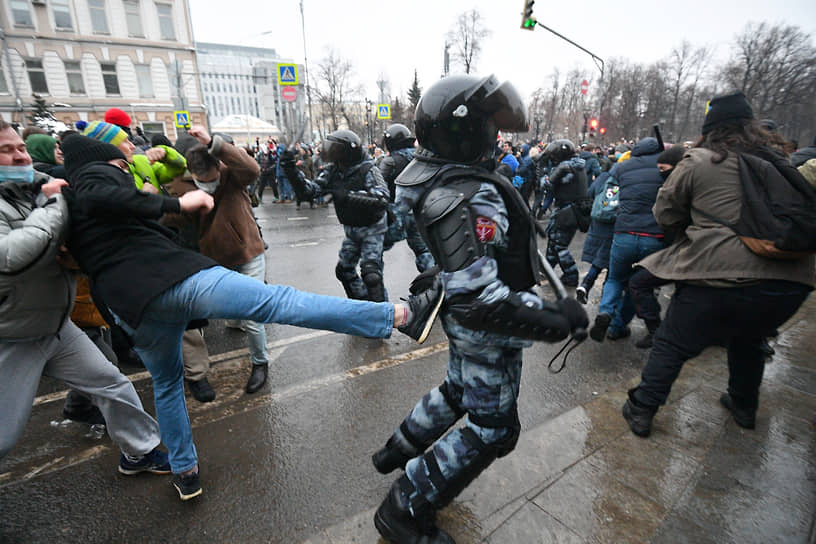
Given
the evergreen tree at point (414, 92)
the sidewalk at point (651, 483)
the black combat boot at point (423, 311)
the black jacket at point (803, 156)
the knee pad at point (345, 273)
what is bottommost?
the sidewalk at point (651, 483)

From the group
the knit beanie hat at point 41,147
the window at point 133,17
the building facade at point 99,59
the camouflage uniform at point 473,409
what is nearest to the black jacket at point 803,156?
the camouflage uniform at point 473,409

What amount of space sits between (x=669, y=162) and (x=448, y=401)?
3.27m

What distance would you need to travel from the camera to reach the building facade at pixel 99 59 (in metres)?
29.2

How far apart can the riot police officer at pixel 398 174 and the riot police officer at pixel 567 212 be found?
210cm

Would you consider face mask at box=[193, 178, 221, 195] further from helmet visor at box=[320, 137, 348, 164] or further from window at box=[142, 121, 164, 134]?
window at box=[142, 121, 164, 134]

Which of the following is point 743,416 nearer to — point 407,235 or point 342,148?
point 407,235

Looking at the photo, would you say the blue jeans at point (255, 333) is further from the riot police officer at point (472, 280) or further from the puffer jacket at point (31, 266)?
the riot police officer at point (472, 280)

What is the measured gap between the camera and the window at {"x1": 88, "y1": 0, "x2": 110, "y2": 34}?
31.1 m

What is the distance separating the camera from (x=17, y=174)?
2.05m

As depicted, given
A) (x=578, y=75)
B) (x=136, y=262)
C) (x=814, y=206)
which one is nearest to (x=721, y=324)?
(x=814, y=206)

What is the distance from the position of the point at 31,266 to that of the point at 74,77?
39.8 m

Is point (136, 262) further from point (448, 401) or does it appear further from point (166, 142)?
point (166, 142)

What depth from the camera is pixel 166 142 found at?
5.26 metres

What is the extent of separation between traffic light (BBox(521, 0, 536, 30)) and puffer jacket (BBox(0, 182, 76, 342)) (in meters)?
16.0
